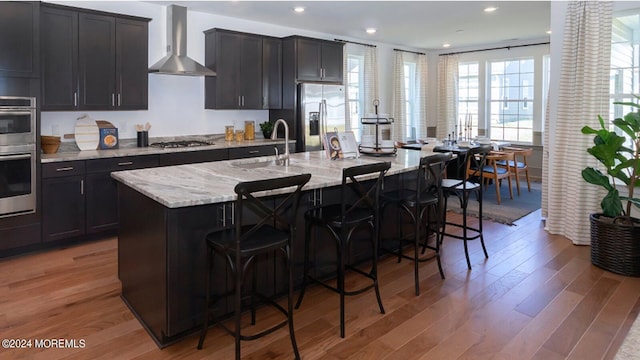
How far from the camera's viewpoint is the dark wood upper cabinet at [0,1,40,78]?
151 inches

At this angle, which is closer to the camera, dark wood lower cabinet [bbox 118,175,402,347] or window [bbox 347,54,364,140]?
dark wood lower cabinet [bbox 118,175,402,347]

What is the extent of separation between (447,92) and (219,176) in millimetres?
7561

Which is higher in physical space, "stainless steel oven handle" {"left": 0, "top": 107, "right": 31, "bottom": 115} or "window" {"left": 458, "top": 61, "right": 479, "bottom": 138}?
"window" {"left": 458, "top": 61, "right": 479, "bottom": 138}

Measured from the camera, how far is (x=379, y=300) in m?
2.96

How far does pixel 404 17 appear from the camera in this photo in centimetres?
621

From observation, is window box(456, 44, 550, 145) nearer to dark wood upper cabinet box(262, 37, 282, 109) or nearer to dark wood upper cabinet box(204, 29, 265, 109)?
dark wood upper cabinet box(262, 37, 282, 109)

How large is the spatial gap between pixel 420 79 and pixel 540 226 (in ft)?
16.5

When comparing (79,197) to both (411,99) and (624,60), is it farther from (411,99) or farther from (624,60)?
(411,99)

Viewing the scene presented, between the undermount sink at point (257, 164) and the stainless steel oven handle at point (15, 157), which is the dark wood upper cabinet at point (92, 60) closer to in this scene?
the stainless steel oven handle at point (15, 157)

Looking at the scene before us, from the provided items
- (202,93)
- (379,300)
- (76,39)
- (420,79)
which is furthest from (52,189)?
(420,79)

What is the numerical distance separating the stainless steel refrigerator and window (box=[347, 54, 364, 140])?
101 cm

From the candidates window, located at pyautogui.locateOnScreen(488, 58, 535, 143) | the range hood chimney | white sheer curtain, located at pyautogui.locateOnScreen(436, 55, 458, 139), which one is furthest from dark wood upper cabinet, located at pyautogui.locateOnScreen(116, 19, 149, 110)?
window, located at pyautogui.locateOnScreen(488, 58, 535, 143)

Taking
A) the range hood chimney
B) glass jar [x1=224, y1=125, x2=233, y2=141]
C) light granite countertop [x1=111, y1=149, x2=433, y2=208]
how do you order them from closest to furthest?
light granite countertop [x1=111, y1=149, x2=433, y2=208], the range hood chimney, glass jar [x1=224, y1=125, x2=233, y2=141]

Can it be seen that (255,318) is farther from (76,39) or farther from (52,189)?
(76,39)
